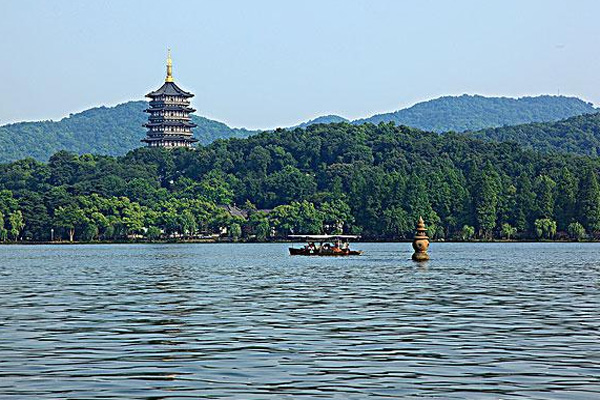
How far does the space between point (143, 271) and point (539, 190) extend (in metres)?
120

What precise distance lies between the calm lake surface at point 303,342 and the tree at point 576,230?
119116mm

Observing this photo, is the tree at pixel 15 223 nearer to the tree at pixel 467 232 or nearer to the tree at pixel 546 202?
the tree at pixel 467 232

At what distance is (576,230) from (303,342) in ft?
475

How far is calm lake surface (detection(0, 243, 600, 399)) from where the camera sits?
65.0 feet

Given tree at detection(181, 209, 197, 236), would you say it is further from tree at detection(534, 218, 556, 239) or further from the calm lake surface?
the calm lake surface

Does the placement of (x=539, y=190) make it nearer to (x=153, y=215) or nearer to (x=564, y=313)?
(x=153, y=215)

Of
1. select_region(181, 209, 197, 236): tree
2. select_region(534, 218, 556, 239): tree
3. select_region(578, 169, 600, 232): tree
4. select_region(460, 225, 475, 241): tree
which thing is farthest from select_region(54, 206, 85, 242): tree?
select_region(578, 169, 600, 232): tree

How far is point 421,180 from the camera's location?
590 feet

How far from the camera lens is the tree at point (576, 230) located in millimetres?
164375

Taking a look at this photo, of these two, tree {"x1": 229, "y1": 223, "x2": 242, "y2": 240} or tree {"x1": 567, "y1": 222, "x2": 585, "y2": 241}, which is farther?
tree {"x1": 229, "y1": 223, "x2": 242, "y2": 240}

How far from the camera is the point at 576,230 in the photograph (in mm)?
164625

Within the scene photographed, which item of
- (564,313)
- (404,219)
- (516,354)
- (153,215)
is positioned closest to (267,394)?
(516,354)

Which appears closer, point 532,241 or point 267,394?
point 267,394

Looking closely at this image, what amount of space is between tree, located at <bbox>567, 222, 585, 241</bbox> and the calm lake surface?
119116 millimetres
